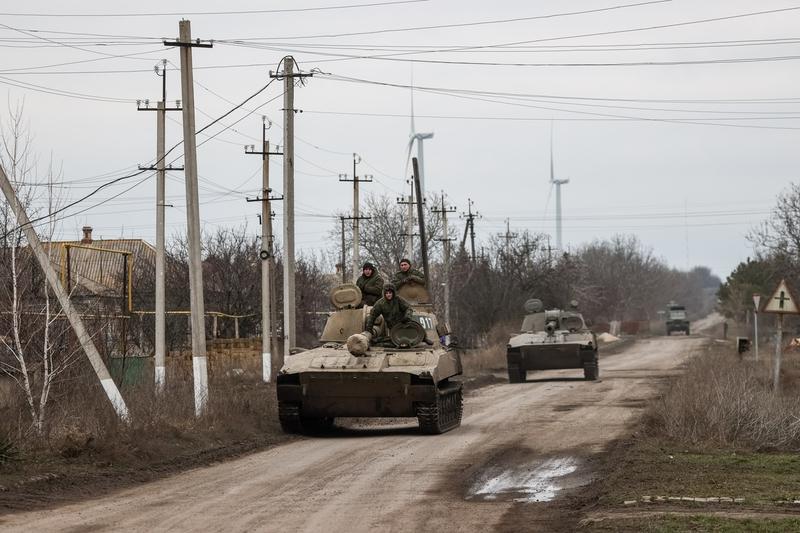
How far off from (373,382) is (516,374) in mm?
15659

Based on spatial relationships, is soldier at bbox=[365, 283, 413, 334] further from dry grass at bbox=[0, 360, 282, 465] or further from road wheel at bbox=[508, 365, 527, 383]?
road wheel at bbox=[508, 365, 527, 383]

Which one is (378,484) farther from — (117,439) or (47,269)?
(47,269)

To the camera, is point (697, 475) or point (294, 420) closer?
point (697, 475)

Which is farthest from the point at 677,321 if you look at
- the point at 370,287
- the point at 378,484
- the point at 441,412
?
the point at 378,484

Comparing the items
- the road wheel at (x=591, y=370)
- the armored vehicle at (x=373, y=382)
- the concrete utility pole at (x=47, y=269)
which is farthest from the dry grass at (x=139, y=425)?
the road wheel at (x=591, y=370)

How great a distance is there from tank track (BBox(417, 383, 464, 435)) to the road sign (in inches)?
227

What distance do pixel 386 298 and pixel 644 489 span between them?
328 inches

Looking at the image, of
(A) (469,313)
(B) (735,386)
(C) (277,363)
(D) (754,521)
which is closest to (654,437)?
(B) (735,386)

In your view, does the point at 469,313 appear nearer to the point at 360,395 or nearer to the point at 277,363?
the point at 277,363

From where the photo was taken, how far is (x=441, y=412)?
61.6 ft

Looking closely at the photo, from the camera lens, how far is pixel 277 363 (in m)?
34.6

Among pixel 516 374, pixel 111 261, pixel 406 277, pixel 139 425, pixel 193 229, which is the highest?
pixel 111 261

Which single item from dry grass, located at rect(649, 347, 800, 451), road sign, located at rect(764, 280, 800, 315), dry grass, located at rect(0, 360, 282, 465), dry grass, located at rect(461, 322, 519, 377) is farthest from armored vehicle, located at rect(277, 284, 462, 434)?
dry grass, located at rect(461, 322, 519, 377)

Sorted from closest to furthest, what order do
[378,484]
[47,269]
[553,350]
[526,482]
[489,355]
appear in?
1. [378,484]
2. [526,482]
3. [47,269]
4. [553,350]
5. [489,355]
